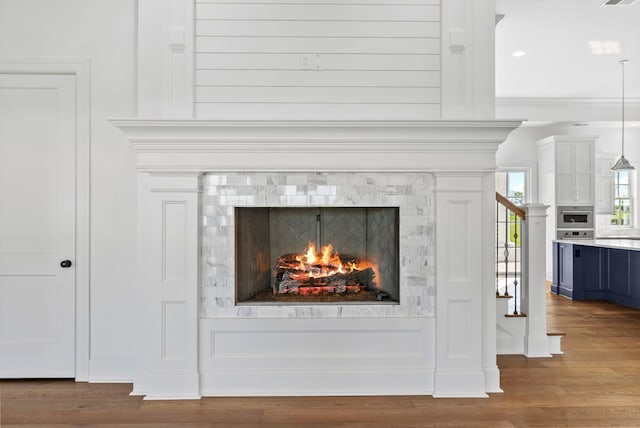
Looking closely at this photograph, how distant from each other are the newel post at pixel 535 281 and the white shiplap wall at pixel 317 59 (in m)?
1.50

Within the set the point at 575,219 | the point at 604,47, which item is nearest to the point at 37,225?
the point at 604,47

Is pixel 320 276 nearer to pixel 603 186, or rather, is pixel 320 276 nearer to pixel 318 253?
pixel 318 253

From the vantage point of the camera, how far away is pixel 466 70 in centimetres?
306

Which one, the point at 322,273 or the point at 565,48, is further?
A: the point at 565,48

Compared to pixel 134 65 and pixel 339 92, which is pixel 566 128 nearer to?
pixel 339 92

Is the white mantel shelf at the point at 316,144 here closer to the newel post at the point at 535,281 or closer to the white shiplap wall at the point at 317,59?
the white shiplap wall at the point at 317,59

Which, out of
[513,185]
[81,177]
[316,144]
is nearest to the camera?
[316,144]

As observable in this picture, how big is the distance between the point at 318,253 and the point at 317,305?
1.49 feet

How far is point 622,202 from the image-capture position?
28.2 ft

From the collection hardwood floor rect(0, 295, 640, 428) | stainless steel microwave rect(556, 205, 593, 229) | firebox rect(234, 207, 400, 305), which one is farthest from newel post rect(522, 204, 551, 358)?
stainless steel microwave rect(556, 205, 593, 229)

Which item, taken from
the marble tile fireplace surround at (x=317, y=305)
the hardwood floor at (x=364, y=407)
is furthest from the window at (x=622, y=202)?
the marble tile fireplace surround at (x=317, y=305)

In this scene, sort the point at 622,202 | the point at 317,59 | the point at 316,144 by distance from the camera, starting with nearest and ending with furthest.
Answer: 1. the point at 316,144
2. the point at 317,59
3. the point at 622,202

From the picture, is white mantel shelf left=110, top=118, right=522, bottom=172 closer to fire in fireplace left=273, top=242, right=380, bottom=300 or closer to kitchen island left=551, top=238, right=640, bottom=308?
fire in fireplace left=273, top=242, right=380, bottom=300

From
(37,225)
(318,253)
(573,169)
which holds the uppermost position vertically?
(573,169)
